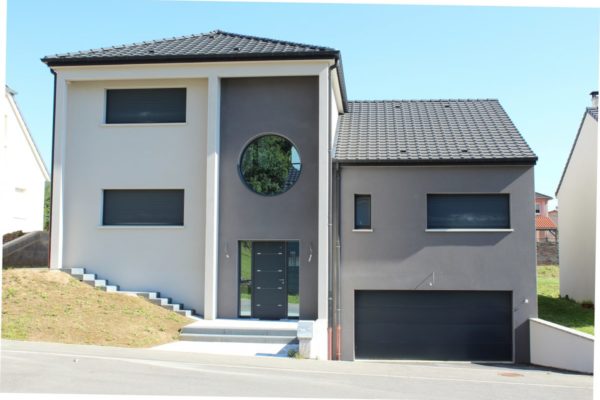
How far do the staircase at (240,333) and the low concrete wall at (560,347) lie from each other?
252 inches

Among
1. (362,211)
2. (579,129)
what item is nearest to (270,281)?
(362,211)

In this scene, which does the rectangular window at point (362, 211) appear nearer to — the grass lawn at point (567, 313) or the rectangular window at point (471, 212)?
the rectangular window at point (471, 212)

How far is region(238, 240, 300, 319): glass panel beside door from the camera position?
18.4 metres

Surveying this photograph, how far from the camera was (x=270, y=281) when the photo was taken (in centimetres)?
1856

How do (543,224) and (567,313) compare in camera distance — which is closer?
(567,313)

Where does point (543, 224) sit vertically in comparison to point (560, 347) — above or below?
above

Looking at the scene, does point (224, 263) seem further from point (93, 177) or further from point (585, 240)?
point (585, 240)

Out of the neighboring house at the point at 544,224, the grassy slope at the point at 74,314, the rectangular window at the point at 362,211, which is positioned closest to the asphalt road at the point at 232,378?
the grassy slope at the point at 74,314

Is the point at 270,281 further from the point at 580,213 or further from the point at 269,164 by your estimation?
the point at 580,213

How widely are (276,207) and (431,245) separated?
14.2 feet

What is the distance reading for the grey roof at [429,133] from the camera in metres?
19.1

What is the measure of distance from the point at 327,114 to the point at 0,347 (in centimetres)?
972

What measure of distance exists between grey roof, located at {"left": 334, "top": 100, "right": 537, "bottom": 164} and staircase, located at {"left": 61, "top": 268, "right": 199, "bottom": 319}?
5.88 metres

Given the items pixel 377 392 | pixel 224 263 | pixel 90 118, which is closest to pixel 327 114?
pixel 224 263
